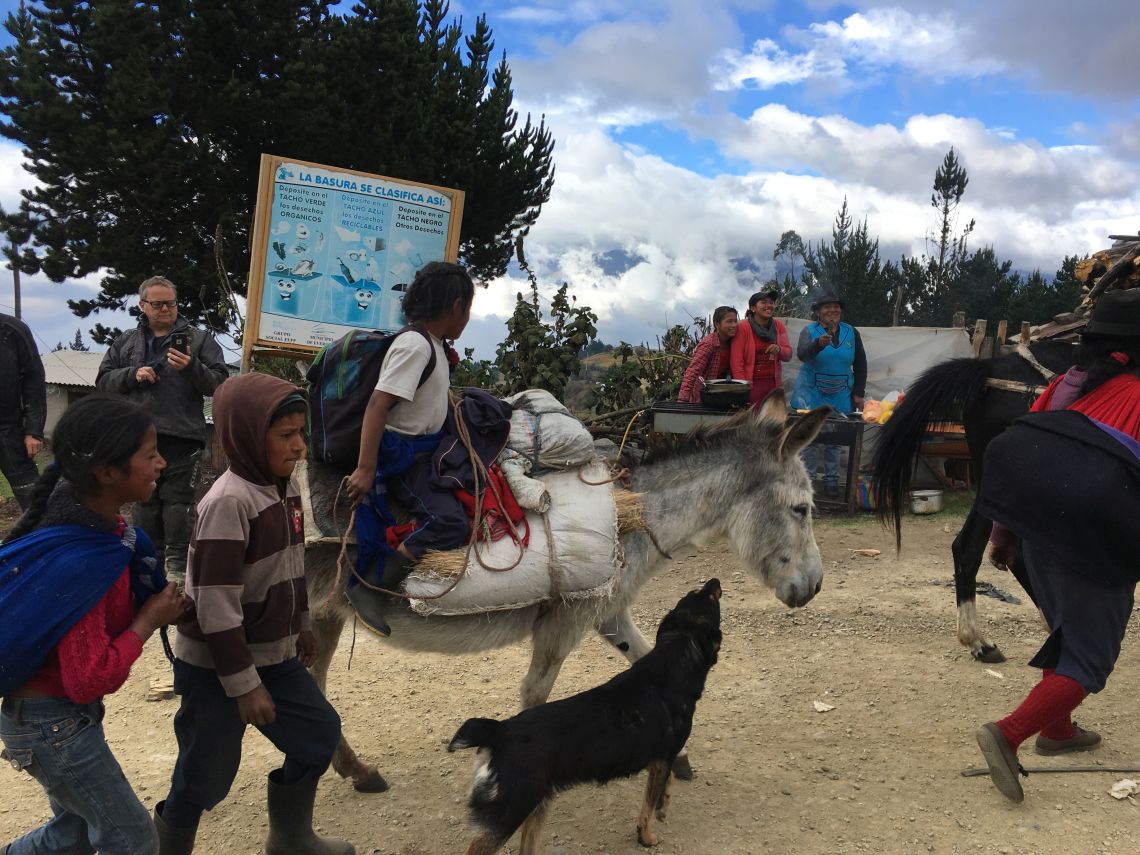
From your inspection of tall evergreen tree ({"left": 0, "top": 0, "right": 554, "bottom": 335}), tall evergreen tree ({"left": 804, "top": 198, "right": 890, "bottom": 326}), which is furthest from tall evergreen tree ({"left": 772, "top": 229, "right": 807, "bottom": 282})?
tall evergreen tree ({"left": 0, "top": 0, "right": 554, "bottom": 335})

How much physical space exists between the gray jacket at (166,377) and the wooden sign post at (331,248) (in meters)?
0.37

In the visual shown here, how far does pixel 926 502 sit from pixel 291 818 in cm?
810

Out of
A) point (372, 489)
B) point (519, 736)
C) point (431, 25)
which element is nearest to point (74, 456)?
point (372, 489)

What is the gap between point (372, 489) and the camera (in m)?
3.22

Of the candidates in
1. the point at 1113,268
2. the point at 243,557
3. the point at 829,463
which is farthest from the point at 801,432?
the point at 829,463

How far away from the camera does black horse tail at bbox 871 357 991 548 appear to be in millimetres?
5434

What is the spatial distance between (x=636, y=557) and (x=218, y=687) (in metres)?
1.76

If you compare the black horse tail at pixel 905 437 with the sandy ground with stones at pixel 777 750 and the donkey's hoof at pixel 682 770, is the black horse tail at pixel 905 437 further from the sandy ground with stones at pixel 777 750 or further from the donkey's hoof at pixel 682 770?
the donkey's hoof at pixel 682 770

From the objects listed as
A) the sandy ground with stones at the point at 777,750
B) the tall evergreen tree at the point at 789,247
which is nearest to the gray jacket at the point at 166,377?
the sandy ground with stones at the point at 777,750

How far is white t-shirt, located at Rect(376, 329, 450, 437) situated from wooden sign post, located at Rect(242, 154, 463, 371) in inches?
117

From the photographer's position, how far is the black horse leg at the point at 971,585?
5.27 meters

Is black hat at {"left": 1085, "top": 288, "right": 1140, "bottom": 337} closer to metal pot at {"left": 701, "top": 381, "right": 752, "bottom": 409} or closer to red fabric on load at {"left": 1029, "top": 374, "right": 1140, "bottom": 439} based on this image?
red fabric on load at {"left": 1029, "top": 374, "right": 1140, "bottom": 439}

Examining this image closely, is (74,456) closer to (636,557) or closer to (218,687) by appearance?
(218,687)

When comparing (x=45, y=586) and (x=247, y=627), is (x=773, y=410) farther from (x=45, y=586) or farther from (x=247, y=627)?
(x=45, y=586)
